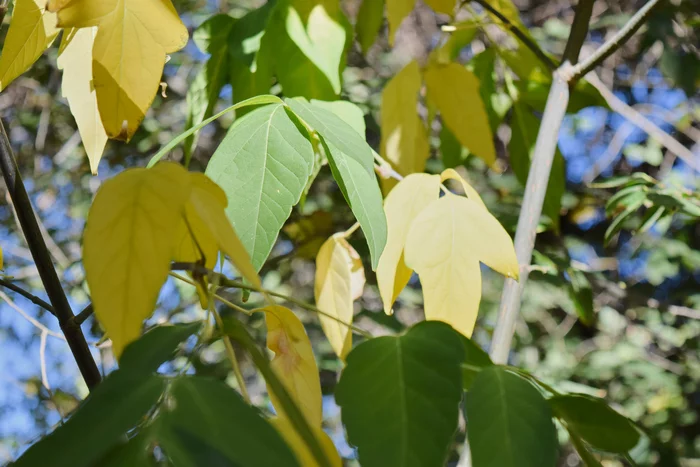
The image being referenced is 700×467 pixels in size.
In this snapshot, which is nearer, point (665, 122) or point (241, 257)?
point (241, 257)

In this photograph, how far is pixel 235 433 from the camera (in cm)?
19

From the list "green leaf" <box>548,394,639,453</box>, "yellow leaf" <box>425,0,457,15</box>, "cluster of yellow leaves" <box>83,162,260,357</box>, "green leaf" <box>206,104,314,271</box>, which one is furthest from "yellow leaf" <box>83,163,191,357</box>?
"yellow leaf" <box>425,0,457,15</box>

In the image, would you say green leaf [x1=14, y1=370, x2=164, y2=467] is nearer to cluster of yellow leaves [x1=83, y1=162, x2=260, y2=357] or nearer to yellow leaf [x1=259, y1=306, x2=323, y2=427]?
cluster of yellow leaves [x1=83, y1=162, x2=260, y2=357]

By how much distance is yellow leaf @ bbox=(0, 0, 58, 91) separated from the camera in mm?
366

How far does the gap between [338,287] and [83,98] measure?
204 mm

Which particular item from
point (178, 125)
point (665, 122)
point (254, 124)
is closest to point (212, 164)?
point (254, 124)

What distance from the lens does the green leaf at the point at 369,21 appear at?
71 centimetres

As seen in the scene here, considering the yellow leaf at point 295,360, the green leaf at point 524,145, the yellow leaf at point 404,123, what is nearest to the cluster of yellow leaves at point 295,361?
the yellow leaf at point 295,360

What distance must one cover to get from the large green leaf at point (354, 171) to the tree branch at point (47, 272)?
0.53ft

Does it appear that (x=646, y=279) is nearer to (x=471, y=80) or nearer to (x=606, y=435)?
(x=471, y=80)

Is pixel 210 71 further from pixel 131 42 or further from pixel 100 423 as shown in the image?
pixel 100 423

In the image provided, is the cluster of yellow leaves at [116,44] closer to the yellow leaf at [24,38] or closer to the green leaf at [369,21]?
the yellow leaf at [24,38]

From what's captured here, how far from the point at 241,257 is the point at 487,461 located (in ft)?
0.43

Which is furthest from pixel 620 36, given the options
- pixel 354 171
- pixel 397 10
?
pixel 354 171
